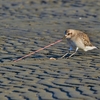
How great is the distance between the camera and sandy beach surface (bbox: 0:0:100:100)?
27.8 ft

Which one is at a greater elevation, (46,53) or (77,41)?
(77,41)

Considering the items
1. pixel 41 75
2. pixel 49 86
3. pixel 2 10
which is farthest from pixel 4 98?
pixel 2 10

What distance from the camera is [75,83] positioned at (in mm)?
8984

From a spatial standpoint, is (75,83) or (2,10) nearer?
(75,83)

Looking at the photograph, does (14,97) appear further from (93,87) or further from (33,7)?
(33,7)

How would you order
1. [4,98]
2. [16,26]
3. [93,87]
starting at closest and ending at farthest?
1. [4,98]
2. [93,87]
3. [16,26]

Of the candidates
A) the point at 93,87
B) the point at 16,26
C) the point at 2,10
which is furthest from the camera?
the point at 2,10

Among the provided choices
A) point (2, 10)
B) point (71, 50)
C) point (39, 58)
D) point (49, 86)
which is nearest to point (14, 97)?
point (49, 86)

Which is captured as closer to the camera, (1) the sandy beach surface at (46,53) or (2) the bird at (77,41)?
(1) the sandy beach surface at (46,53)

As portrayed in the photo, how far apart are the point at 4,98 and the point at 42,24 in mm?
8231

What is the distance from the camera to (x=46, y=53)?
1205cm

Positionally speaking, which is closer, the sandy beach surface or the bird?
the sandy beach surface

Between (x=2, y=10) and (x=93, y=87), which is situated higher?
(x=2, y=10)

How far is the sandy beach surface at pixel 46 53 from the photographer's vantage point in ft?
27.8
